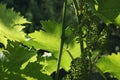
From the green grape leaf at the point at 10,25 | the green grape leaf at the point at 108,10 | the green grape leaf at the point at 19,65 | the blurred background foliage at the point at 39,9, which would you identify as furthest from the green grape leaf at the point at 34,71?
the blurred background foliage at the point at 39,9

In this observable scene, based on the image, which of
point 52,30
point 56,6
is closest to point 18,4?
point 56,6

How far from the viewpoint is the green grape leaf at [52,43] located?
1.22 m

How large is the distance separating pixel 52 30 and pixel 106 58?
0.55 ft

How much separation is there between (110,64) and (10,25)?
306 mm

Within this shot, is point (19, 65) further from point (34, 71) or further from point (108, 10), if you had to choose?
point (108, 10)

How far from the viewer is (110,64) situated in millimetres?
1254

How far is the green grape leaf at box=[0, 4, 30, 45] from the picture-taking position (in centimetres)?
110

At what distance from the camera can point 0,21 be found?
115 centimetres

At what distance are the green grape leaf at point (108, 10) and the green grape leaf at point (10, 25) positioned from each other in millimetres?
197

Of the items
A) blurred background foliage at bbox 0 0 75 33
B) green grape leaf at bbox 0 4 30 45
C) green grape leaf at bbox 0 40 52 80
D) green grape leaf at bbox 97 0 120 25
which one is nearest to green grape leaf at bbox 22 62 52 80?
green grape leaf at bbox 0 40 52 80

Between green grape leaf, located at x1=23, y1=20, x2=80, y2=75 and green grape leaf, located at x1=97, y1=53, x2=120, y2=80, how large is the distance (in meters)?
0.07

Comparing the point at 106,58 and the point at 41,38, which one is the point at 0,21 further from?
the point at 106,58

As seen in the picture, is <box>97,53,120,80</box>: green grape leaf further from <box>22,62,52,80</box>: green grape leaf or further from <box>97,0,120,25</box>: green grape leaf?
<box>22,62,52,80</box>: green grape leaf

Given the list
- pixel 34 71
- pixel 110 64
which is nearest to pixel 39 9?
pixel 110 64
